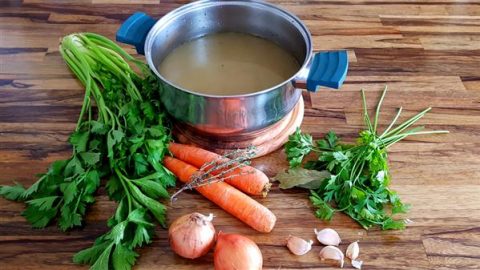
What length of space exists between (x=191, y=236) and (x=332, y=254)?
0.78ft

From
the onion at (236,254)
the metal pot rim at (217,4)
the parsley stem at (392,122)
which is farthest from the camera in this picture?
the parsley stem at (392,122)

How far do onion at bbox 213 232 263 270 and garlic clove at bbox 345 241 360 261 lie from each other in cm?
15

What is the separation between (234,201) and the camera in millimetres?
888

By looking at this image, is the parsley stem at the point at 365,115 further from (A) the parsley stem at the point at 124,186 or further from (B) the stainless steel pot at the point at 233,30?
(A) the parsley stem at the point at 124,186

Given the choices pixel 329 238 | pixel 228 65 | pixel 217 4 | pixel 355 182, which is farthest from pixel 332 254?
pixel 217 4

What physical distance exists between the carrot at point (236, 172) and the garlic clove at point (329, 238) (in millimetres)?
129

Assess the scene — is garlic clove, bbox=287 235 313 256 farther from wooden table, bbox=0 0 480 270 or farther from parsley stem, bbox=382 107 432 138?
parsley stem, bbox=382 107 432 138

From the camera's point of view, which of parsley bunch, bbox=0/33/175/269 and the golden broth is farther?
the golden broth

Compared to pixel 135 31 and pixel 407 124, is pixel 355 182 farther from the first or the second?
pixel 135 31

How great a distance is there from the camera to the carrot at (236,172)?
0.91 meters

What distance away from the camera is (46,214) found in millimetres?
863

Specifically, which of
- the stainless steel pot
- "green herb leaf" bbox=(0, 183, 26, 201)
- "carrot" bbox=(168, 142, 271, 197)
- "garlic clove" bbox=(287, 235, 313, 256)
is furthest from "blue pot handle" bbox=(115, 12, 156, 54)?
"garlic clove" bbox=(287, 235, 313, 256)

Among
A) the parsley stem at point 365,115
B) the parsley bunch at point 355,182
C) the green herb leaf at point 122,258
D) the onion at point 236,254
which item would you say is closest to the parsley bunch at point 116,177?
the green herb leaf at point 122,258

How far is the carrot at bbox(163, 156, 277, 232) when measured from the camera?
86 cm
